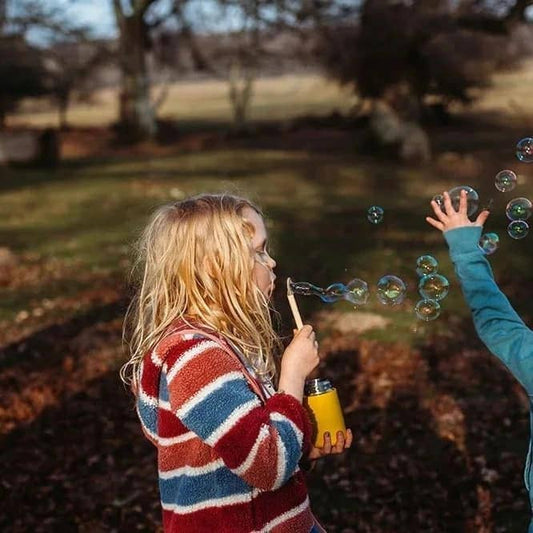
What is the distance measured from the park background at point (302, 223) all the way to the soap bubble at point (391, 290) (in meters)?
0.76

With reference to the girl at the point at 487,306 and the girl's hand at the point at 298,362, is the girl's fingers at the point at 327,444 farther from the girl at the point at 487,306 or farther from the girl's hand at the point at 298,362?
the girl at the point at 487,306

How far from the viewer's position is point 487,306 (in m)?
2.67

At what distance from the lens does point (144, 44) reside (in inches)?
1358

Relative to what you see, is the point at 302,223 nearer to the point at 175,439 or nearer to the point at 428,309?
the point at 428,309

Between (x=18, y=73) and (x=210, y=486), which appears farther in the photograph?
(x=18, y=73)

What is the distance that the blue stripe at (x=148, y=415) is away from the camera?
2400 mm

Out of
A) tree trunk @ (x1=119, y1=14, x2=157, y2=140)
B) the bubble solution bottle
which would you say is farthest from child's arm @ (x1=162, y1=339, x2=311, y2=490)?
tree trunk @ (x1=119, y1=14, x2=157, y2=140)

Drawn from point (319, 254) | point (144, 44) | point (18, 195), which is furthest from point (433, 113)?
point (319, 254)

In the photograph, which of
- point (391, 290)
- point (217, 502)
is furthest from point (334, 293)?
point (217, 502)

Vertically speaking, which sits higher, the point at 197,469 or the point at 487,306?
the point at 487,306

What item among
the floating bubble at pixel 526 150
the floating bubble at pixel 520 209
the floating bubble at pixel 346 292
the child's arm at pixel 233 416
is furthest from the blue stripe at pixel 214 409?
the floating bubble at pixel 526 150

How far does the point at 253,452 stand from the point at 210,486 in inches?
8.8

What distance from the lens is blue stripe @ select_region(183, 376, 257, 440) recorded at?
86.1 inches

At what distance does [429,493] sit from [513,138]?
2707 centimetres
